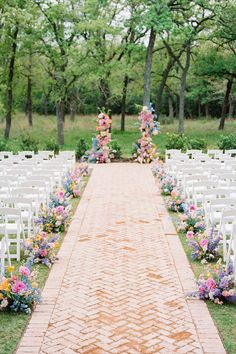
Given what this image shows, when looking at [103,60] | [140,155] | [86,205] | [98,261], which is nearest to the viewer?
[98,261]

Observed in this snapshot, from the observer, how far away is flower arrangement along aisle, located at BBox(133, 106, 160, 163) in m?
23.0

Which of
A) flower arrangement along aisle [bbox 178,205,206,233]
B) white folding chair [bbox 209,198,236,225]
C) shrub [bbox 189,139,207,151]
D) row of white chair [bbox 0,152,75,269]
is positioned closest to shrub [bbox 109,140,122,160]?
shrub [bbox 189,139,207,151]

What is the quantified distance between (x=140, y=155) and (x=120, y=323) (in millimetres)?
17845

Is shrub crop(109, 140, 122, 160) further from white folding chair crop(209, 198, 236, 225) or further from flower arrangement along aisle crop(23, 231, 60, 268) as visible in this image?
flower arrangement along aisle crop(23, 231, 60, 268)

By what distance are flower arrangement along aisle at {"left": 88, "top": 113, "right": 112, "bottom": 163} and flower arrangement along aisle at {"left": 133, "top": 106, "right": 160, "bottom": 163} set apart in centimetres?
137

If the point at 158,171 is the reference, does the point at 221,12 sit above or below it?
above

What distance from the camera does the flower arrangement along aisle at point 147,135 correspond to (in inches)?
906

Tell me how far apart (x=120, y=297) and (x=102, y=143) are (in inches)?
658

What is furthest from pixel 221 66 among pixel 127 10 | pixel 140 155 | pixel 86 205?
pixel 86 205

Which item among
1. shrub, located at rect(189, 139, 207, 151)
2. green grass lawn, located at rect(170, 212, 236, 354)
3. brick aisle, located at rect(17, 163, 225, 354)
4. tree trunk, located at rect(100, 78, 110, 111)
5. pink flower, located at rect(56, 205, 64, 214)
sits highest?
tree trunk, located at rect(100, 78, 110, 111)

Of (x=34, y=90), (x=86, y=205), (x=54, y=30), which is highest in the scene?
(x=54, y=30)

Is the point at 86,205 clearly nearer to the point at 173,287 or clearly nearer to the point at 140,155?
the point at 173,287

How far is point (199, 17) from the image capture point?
35719 mm

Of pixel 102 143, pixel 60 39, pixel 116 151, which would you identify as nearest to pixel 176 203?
pixel 102 143
